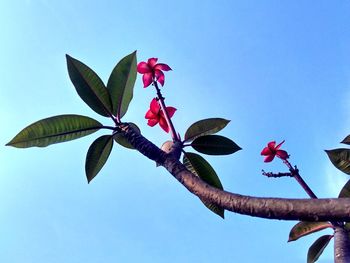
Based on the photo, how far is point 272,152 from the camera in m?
3.26

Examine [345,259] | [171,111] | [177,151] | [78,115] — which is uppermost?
[171,111]

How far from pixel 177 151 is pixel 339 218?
→ 1.02 metres

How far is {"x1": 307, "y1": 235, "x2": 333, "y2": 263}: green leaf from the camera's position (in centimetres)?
331

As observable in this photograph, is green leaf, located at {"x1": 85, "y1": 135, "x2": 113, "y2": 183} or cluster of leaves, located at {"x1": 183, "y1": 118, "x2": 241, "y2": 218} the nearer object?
green leaf, located at {"x1": 85, "y1": 135, "x2": 113, "y2": 183}

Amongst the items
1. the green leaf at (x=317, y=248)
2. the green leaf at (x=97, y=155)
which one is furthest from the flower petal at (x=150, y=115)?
the green leaf at (x=317, y=248)

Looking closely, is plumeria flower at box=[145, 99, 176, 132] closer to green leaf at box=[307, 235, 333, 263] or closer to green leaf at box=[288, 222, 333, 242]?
green leaf at box=[288, 222, 333, 242]

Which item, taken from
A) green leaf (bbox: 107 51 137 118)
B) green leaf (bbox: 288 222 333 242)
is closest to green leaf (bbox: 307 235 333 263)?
green leaf (bbox: 288 222 333 242)

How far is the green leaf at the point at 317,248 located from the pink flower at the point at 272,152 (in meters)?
0.76

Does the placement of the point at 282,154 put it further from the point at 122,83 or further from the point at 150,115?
the point at 122,83

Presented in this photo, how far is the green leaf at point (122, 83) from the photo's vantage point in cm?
240

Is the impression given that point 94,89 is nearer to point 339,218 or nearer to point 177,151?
point 177,151

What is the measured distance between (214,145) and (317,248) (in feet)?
4.77

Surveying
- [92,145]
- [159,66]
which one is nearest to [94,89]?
[92,145]

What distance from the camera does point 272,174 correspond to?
2.93m
